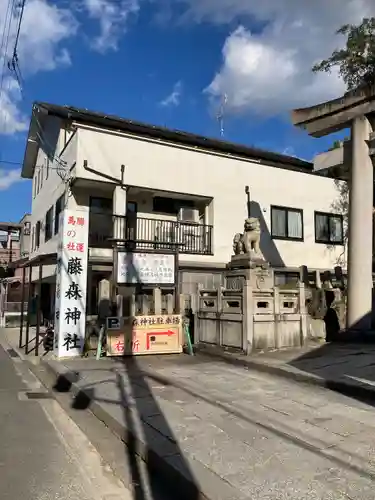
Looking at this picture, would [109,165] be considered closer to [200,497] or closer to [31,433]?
[31,433]

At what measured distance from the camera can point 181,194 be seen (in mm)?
17766

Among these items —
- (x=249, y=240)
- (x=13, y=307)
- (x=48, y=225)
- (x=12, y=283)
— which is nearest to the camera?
(x=249, y=240)

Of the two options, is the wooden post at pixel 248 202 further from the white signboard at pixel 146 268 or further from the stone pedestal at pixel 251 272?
the white signboard at pixel 146 268

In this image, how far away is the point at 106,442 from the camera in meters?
5.23

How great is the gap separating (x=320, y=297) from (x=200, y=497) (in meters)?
10.5

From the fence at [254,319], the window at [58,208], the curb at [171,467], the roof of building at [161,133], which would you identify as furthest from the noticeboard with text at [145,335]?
the roof of building at [161,133]

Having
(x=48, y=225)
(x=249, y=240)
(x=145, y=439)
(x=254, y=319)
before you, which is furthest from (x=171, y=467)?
(x=48, y=225)

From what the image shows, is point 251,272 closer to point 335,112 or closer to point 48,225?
point 335,112

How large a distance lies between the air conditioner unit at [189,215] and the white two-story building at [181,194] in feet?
0.13

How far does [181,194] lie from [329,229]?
795 centimetres

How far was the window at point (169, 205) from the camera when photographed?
1867 centimetres

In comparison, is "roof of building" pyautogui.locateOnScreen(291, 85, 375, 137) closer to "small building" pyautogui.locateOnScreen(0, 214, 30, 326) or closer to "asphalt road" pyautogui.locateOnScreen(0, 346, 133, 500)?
"asphalt road" pyautogui.locateOnScreen(0, 346, 133, 500)

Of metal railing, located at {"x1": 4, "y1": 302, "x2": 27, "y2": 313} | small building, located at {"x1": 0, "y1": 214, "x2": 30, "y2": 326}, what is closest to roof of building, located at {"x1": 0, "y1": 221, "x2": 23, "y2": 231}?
small building, located at {"x1": 0, "y1": 214, "x2": 30, "y2": 326}

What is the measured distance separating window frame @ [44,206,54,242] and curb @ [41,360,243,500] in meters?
15.3
